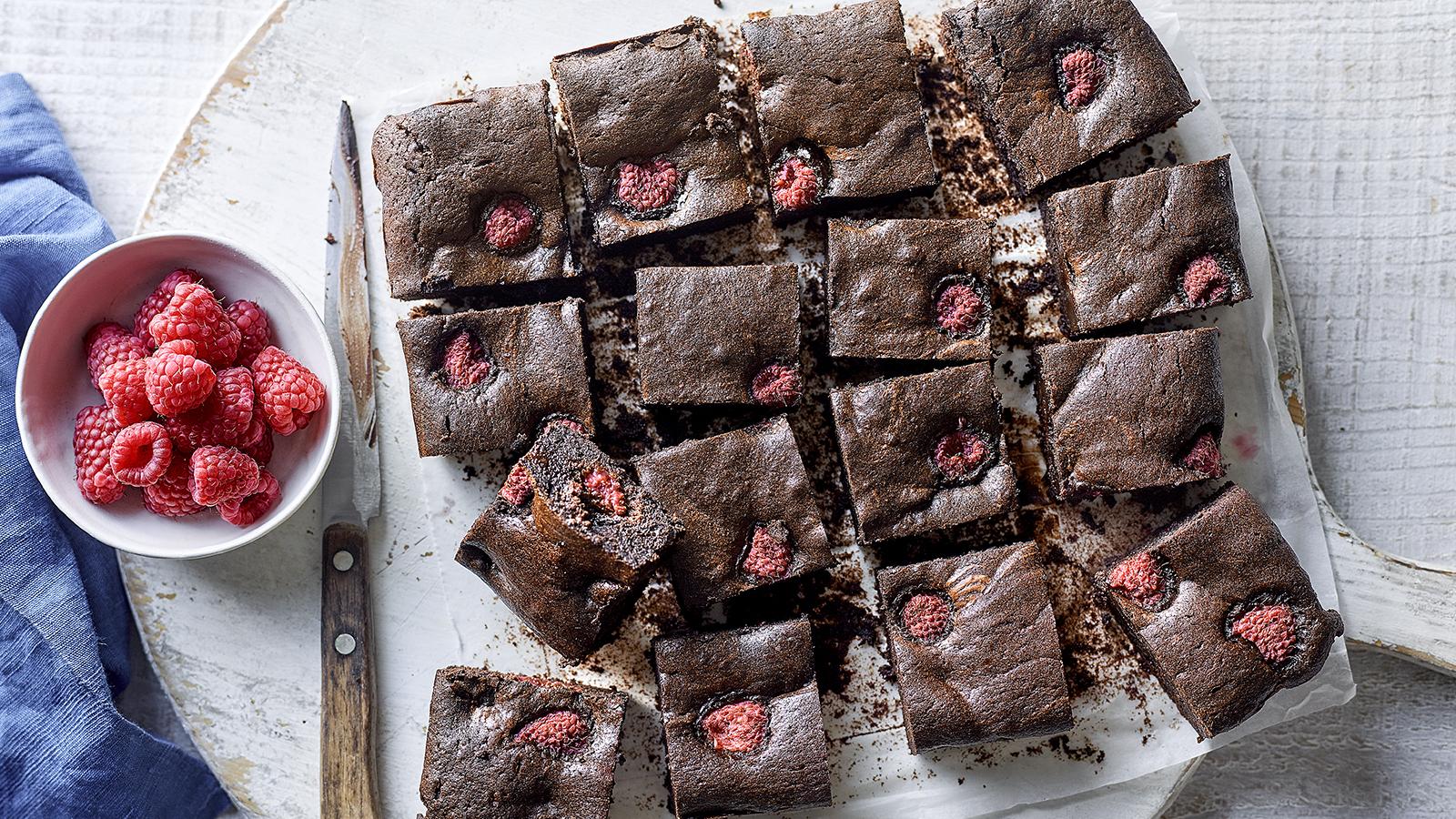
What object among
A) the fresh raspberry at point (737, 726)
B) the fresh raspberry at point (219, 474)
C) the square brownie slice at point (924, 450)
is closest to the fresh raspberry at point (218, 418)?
the fresh raspberry at point (219, 474)

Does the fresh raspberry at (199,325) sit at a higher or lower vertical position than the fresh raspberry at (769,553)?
higher

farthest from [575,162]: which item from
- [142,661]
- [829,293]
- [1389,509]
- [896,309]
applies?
[1389,509]

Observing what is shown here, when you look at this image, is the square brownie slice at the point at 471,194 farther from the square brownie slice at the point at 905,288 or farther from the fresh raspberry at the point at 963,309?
the fresh raspberry at the point at 963,309

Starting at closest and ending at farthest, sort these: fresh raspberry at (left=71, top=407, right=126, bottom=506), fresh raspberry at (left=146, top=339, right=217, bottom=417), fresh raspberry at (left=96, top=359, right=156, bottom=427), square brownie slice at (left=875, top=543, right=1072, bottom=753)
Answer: fresh raspberry at (left=146, top=339, right=217, bottom=417)
fresh raspberry at (left=96, top=359, right=156, bottom=427)
fresh raspberry at (left=71, top=407, right=126, bottom=506)
square brownie slice at (left=875, top=543, right=1072, bottom=753)

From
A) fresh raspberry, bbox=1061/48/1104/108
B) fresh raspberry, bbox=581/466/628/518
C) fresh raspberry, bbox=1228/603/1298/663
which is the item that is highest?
fresh raspberry, bbox=1061/48/1104/108

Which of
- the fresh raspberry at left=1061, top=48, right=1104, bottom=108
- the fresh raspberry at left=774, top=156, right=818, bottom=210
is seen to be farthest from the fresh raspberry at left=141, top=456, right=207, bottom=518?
the fresh raspberry at left=1061, top=48, right=1104, bottom=108

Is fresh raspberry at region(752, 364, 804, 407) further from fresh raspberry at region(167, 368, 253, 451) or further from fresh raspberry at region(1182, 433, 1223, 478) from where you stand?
fresh raspberry at region(167, 368, 253, 451)
